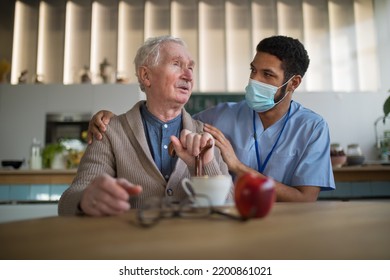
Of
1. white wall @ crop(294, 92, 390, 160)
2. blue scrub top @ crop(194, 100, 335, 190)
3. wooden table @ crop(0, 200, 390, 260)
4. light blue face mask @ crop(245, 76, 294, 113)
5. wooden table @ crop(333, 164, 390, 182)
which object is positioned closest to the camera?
wooden table @ crop(0, 200, 390, 260)

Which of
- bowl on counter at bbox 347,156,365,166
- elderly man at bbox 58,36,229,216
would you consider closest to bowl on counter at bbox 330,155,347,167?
bowl on counter at bbox 347,156,365,166

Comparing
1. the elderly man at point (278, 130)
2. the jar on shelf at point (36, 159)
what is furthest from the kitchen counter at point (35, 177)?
the elderly man at point (278, 130)

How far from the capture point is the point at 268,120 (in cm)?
130

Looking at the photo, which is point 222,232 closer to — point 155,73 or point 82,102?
point 155,73

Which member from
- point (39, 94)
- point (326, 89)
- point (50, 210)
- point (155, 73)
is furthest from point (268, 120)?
point (39, 94)

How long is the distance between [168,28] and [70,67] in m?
1.06

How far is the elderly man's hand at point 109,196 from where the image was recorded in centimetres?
51

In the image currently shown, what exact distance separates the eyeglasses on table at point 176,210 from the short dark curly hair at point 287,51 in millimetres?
828

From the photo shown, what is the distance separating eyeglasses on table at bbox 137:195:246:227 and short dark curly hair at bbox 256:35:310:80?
83 centimetres

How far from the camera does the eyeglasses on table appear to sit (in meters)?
0.49

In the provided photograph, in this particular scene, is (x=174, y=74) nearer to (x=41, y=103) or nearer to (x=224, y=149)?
(x=224, y=149)

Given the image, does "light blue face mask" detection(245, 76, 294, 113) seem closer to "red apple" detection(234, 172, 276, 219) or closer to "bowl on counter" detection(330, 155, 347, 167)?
"red apple" detection(234, 172, 276, 219)

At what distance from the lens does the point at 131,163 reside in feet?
2.92
